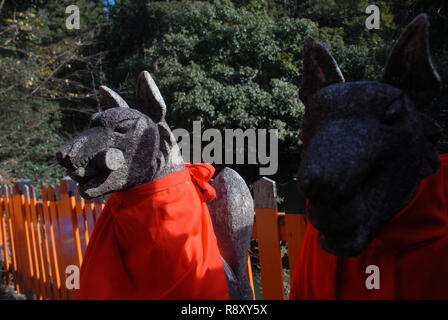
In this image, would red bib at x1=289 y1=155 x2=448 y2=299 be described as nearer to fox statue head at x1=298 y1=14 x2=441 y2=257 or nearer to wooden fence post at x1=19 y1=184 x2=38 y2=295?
fox statue head at x1=298 y1=14 x2=441 y2=257

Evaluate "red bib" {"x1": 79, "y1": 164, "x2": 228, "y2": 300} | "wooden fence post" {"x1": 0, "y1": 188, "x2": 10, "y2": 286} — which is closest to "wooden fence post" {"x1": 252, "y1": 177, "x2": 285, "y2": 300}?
"red bib" {"x1": 79, "y1": 164, "x2": 228, "y2": 300}

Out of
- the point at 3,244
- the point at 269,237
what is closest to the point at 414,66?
the point at 269,237

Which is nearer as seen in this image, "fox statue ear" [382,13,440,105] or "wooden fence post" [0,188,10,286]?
"fox statue ear" [382,13,440,105]

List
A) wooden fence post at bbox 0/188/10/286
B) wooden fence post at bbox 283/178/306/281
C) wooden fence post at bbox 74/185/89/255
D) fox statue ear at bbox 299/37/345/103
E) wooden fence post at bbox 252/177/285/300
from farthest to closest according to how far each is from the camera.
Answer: wooden fence post at bbox 0/188/10/286 → wooden fence post at bbox 74/185/89/255 → wooden fence post at bbox 252/177/285/300 → wooden fence post at bbox 283/178/306/281 → fox statue ear at bbox 299/37/345/103

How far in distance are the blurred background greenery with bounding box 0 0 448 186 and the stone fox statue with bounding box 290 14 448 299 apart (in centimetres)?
450

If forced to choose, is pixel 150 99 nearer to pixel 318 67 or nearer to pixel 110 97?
pixel 110 97

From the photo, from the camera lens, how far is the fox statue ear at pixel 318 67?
1.09m

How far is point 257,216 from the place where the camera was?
1.97 meters

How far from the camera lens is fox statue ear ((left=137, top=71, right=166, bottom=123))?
5.15ft

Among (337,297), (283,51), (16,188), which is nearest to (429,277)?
(337,297)

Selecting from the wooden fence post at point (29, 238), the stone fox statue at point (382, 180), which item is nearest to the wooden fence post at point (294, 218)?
the stone fox statue at point (382, 180)

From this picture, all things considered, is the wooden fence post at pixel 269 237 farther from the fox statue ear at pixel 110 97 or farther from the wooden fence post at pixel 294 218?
the fox statue ear at pixel 110 97

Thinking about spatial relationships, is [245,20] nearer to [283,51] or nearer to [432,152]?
[283,51]

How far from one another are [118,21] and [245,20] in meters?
6.58
